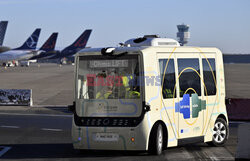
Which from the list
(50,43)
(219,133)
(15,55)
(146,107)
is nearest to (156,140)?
(146,107)

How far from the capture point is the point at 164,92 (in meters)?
12.9

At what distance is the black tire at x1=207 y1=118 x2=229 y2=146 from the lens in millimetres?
14586

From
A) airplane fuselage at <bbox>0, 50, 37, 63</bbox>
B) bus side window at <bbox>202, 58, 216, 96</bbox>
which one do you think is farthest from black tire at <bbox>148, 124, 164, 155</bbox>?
airplane fuselage at <bbox>0, 50, 37, 63</bbox>

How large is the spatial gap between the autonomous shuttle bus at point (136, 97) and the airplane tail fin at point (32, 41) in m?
134

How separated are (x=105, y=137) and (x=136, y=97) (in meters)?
1.15

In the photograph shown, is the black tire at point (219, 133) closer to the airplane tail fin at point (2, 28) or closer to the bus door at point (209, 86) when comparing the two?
the bus door at point (209, 86)

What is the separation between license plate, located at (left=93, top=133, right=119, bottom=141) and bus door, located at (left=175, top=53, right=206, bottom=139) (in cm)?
175

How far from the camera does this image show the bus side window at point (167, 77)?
42.2ft

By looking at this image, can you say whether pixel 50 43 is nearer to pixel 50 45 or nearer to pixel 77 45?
pixel 50 45

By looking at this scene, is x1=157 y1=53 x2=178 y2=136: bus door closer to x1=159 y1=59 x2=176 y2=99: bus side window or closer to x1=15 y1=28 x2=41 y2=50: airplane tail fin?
x1=159 y1=59 x2=176 y2=99: bus side window

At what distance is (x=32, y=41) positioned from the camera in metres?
145

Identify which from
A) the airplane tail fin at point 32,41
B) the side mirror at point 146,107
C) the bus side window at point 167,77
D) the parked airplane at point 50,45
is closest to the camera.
Result: the side mirror at point 146,107

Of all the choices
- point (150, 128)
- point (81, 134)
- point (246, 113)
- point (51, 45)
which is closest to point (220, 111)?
point (150, 128)

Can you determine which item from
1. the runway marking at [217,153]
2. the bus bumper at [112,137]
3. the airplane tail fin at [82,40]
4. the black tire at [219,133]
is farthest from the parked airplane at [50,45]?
the bus bumper at [112,137]
